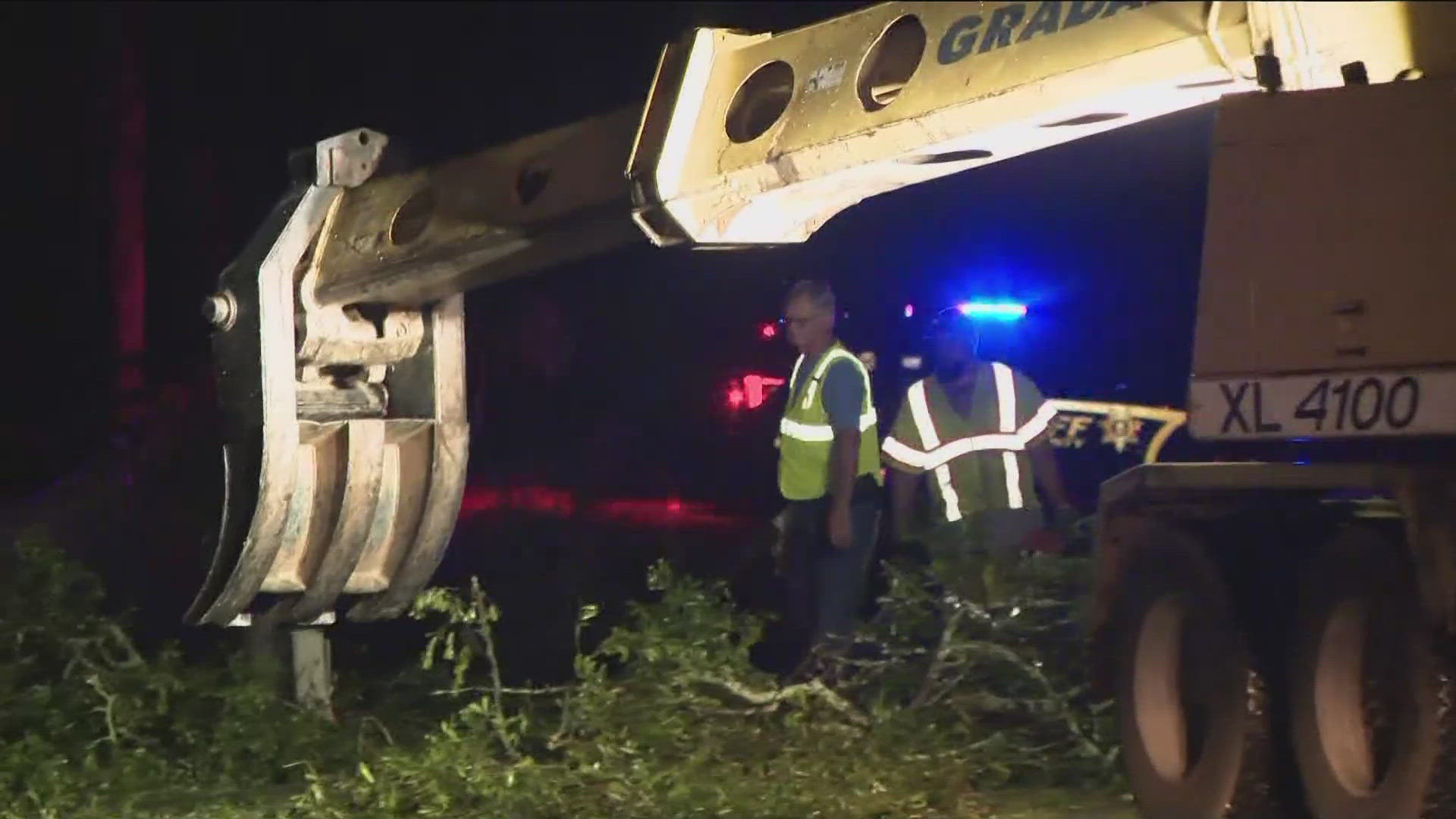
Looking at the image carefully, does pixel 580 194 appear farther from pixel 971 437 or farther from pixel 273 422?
pixel 971 437

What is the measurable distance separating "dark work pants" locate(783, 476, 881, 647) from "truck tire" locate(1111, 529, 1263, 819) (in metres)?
1.77

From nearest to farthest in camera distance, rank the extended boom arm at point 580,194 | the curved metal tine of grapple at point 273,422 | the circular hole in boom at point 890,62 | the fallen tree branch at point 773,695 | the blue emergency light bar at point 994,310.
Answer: the extended boom arm at point 580,194
the circular hole in boom at point 890,62
the curved metal tine of grapple at point 273,422
the fallen tree branch at point 773,695
the blue emergency light bar at point 994,310

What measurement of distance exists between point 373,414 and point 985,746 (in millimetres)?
2374

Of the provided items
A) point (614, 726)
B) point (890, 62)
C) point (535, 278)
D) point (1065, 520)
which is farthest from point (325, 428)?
point (535, 278)

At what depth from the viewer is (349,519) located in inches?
248

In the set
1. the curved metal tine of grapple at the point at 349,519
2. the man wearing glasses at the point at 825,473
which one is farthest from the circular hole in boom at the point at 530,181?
the man wearing glasses at the point at 825,473

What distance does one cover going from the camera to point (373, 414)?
6422mm

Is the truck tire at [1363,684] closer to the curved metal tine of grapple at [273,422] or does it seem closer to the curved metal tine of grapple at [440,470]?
the curved metal tine of grapple at [440,470]

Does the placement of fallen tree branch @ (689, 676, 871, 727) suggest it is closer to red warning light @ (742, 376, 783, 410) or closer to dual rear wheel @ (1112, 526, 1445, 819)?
dual rear wheel @ (1112, 526, 1445, 819)

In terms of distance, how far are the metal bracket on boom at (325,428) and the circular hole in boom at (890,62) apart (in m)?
1.92

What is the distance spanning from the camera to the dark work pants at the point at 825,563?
8.27 meters

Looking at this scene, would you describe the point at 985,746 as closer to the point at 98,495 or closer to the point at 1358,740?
the point at 1358,740

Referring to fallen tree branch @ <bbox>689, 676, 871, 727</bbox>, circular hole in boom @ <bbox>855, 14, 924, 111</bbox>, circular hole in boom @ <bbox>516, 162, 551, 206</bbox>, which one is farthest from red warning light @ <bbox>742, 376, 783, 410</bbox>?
circular hole in boom @ <bbox>855, 14, 924, 111</bbox>

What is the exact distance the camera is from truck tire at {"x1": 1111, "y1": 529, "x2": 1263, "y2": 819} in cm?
609
